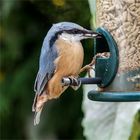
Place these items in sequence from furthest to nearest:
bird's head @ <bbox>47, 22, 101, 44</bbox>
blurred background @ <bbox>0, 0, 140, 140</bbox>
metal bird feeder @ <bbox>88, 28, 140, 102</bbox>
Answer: blurred background @ <bbox>0, 0, 140, 140</bbox> → metal bird feeder @ <bbox>88, 28, 140, 102</bbox> → bird's head @ <bbox>47, 22, 101, 44</bbox>

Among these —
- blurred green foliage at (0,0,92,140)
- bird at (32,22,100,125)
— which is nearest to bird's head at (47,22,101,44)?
bird at (32,22,100,125)

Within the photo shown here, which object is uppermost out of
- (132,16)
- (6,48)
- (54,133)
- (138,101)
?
(132,16)

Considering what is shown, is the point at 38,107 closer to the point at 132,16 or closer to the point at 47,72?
the point at 47,72

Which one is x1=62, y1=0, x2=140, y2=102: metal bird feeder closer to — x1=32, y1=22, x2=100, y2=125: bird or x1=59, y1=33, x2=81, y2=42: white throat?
x1=32, y1=22, x2=100, y2=125: bird

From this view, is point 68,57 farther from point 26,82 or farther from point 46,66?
point 26,82

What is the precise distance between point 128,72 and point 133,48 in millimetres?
113

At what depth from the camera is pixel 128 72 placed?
389cm

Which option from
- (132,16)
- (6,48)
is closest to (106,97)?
(132,16)

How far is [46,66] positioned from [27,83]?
1.91 m

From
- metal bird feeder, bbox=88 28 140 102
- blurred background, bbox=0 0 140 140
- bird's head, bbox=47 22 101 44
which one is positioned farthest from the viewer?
blurred background, bbox=0 0 140 140

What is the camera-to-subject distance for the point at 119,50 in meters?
3.94

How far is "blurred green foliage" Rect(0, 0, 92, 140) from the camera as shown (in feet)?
18.8

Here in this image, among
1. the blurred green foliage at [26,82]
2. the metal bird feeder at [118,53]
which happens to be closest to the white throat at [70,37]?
the metal bird feeder at [118,53]

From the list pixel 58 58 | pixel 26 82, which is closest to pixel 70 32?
pixel 58 58
